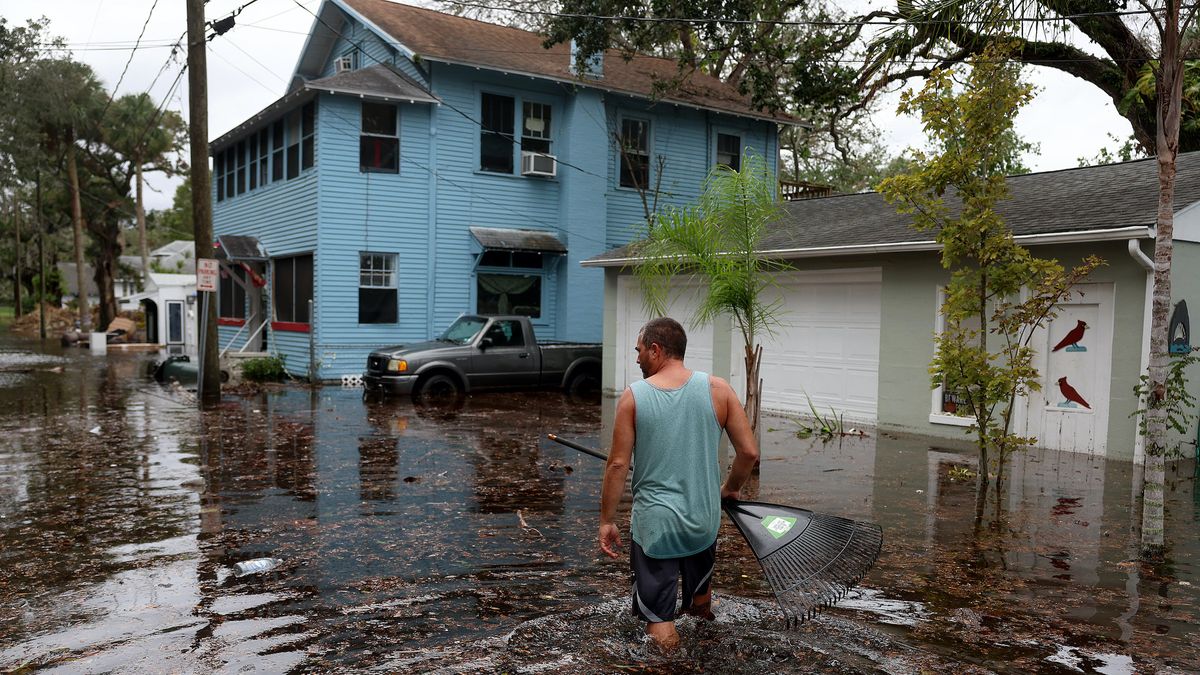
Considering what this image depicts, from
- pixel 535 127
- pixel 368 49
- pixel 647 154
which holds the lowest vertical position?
pixel 647 154

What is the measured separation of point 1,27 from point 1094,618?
44790 millimetres

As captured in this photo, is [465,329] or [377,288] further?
[377,288]

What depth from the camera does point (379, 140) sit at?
2141cm

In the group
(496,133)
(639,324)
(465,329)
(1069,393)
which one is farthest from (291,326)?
(1069,393)

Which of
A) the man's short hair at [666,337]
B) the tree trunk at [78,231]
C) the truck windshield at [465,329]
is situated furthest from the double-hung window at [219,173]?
the man's short hair at [666,337]

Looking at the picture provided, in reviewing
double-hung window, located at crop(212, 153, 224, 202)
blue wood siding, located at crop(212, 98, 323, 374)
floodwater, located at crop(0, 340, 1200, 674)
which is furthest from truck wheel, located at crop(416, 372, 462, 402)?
double-hung window, located at crop(212, 153, 224, 202)

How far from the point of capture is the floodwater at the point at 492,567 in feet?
15.8

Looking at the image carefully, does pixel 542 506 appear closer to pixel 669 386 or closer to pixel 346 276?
pixel 669 386

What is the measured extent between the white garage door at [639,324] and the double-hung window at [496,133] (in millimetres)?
5331

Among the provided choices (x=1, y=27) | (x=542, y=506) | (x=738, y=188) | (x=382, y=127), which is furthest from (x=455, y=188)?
(x=1, y=27)

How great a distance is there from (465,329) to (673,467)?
14607 mm

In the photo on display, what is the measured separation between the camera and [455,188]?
22094 millimetres

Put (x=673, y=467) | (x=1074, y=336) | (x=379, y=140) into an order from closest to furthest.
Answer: (x=673, y=467) < (x=1074, y=336) < (x=379, y=140)

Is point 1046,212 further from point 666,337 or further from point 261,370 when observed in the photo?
point 261,370
